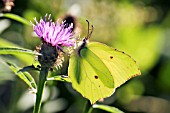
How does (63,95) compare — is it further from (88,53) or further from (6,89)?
(88,53)

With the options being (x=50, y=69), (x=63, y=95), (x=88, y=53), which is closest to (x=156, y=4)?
(x=63, y=95)

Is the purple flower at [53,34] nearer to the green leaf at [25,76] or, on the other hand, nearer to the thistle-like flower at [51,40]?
the thistle-like flower at [51,40]

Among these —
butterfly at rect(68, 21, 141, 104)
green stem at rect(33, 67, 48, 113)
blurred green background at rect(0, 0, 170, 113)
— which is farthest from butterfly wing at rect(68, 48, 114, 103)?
blurred green background at rect(0, 0, 170, 113)

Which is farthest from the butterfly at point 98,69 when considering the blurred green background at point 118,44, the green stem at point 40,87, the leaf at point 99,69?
the blurred green background at point 118,44

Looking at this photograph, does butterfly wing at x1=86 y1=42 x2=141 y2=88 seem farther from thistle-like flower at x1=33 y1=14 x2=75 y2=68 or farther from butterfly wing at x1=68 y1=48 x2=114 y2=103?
thistle-like flower at x1=33 y1=14 x2=75 y2=68

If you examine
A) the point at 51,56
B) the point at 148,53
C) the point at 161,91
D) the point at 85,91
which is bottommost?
the point at 161,91

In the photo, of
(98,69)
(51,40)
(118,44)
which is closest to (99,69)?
(98,69)
